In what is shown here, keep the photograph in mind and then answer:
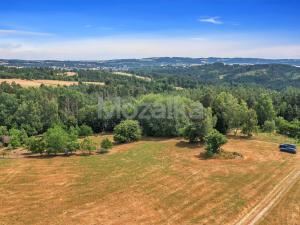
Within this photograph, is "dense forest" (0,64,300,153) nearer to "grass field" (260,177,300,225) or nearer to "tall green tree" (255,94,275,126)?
"tall green tree" (255,94,275,126)

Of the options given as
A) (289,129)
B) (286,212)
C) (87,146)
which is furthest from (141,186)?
(289,129)

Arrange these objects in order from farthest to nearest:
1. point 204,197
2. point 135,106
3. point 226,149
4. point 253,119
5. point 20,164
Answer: point 135,106 < point 253,119 < point 226,149 < point 20,164 < point 204,197

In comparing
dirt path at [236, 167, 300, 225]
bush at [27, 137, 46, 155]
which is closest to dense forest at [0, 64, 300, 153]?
bush at [27, 137, 46, 155]

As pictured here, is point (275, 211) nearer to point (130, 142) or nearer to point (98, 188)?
point (98, 188)

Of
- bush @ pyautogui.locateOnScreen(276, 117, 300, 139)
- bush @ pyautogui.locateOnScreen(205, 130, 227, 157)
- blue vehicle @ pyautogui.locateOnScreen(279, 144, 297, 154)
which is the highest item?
bush @ pyautogui.locateOnScreen(205, 130, 227, 157)

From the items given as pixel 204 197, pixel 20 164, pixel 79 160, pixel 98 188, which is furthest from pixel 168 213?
pixel 20 164
